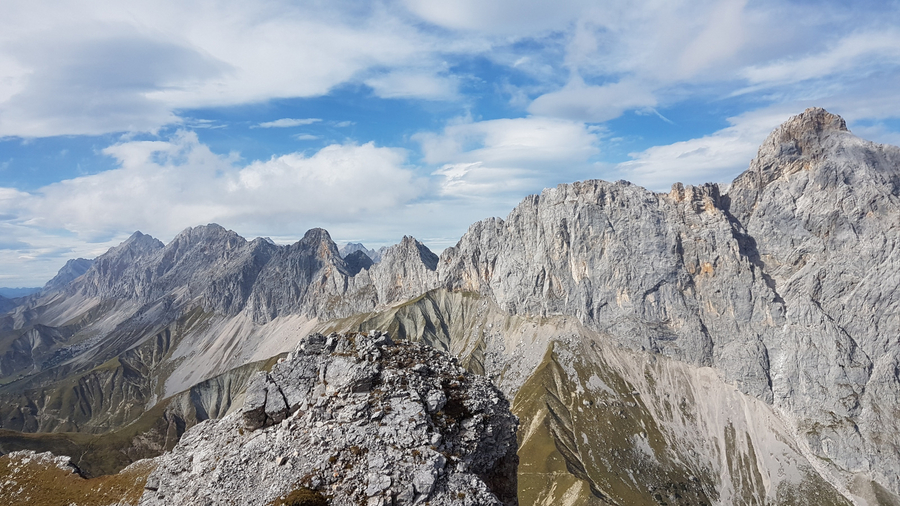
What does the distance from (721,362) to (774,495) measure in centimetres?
5644

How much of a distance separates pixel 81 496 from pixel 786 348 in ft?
758

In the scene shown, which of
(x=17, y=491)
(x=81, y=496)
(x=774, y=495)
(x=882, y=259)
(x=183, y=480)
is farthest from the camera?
(x=882, y=259)

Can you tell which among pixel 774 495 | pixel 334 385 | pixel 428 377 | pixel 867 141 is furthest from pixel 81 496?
pixel 867 141

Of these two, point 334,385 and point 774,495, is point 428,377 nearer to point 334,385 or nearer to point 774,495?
point 334,385

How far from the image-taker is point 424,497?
97.2 ft

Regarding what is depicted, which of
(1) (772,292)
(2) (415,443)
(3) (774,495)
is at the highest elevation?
(2) (415,443)

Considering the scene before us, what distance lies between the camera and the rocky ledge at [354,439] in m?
30.3

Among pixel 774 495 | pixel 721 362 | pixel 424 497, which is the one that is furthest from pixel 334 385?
pixel 721 362

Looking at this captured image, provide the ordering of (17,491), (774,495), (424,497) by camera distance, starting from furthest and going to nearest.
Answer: (774,495)
(17,491)
(424,497)

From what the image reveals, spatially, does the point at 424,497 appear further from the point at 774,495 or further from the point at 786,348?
the point at 786,348

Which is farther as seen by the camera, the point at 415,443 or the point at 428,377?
the point at 428,377

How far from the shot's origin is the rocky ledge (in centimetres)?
3030

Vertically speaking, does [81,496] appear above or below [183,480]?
below

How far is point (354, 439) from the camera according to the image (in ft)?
105
